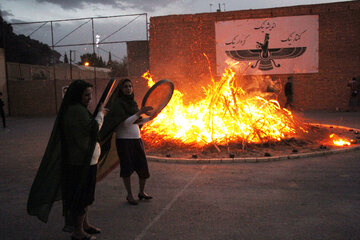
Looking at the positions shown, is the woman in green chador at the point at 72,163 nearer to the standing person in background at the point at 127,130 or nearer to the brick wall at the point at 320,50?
the standing person in background at the point at 127,130

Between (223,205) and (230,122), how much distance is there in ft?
14.9

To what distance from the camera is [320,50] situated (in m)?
19.8

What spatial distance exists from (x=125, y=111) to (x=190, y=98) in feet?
55.1

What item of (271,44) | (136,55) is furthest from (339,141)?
(136,55)

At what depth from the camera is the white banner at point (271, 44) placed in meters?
19.8

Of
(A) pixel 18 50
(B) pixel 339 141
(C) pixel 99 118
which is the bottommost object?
(B) pixel 339 141

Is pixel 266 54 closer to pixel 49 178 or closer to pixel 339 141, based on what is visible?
pixel 339 141

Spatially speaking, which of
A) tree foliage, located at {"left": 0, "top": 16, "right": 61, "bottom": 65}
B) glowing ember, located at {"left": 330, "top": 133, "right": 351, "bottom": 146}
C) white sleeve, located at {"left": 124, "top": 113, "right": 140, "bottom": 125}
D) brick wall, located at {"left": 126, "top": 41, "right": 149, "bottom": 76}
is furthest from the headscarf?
tree foliage, located at {"left": 0, "top": 16, "right": 61, "bottom": 65}

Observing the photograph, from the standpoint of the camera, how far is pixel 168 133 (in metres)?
9.74

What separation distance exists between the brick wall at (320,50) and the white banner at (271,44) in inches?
13.5

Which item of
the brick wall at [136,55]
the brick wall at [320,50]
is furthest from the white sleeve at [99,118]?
the brick wall at [136,55]

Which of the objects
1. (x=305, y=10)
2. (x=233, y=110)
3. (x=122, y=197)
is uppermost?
(x=305, y=10)

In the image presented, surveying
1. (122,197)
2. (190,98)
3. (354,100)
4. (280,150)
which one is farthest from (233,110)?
(354,100)

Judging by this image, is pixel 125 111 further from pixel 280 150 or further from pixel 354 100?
pixel 354 100
